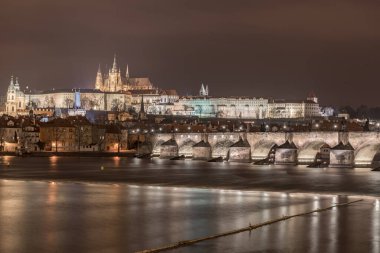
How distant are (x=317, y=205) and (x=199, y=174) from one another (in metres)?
20.1

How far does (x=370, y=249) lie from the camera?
1786 cm

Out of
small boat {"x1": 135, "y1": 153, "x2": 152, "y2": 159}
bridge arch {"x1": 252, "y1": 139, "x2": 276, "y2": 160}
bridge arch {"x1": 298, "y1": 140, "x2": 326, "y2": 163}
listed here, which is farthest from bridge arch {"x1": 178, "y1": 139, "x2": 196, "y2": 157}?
bridge arch {"x1": 298, "y1": 140, "x2": 326, "y2": 163}

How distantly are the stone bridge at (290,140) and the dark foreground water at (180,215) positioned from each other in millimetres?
18967

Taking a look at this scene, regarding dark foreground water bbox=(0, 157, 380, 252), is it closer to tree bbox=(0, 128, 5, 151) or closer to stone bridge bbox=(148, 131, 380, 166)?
stone bridge bbox=(148, 131, 380, 166)

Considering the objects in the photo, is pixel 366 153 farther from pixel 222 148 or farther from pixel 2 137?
pixel 2 137

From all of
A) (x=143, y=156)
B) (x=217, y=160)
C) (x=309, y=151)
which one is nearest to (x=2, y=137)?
(x=143, y=156)

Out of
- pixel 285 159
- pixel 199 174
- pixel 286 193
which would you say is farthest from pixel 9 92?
pixel 286 193

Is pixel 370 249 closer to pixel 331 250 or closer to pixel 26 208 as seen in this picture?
pixel 331 250

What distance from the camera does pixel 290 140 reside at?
63875mm

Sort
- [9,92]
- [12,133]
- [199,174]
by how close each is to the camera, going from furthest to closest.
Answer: [9,92] < [12,133] < [199,174]

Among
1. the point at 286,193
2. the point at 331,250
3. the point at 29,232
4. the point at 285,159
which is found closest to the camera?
the point at 331,250

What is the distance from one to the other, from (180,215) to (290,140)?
4125cm

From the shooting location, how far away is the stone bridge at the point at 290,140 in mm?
58250

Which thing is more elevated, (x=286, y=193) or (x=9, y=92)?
(x=9, y=92)
